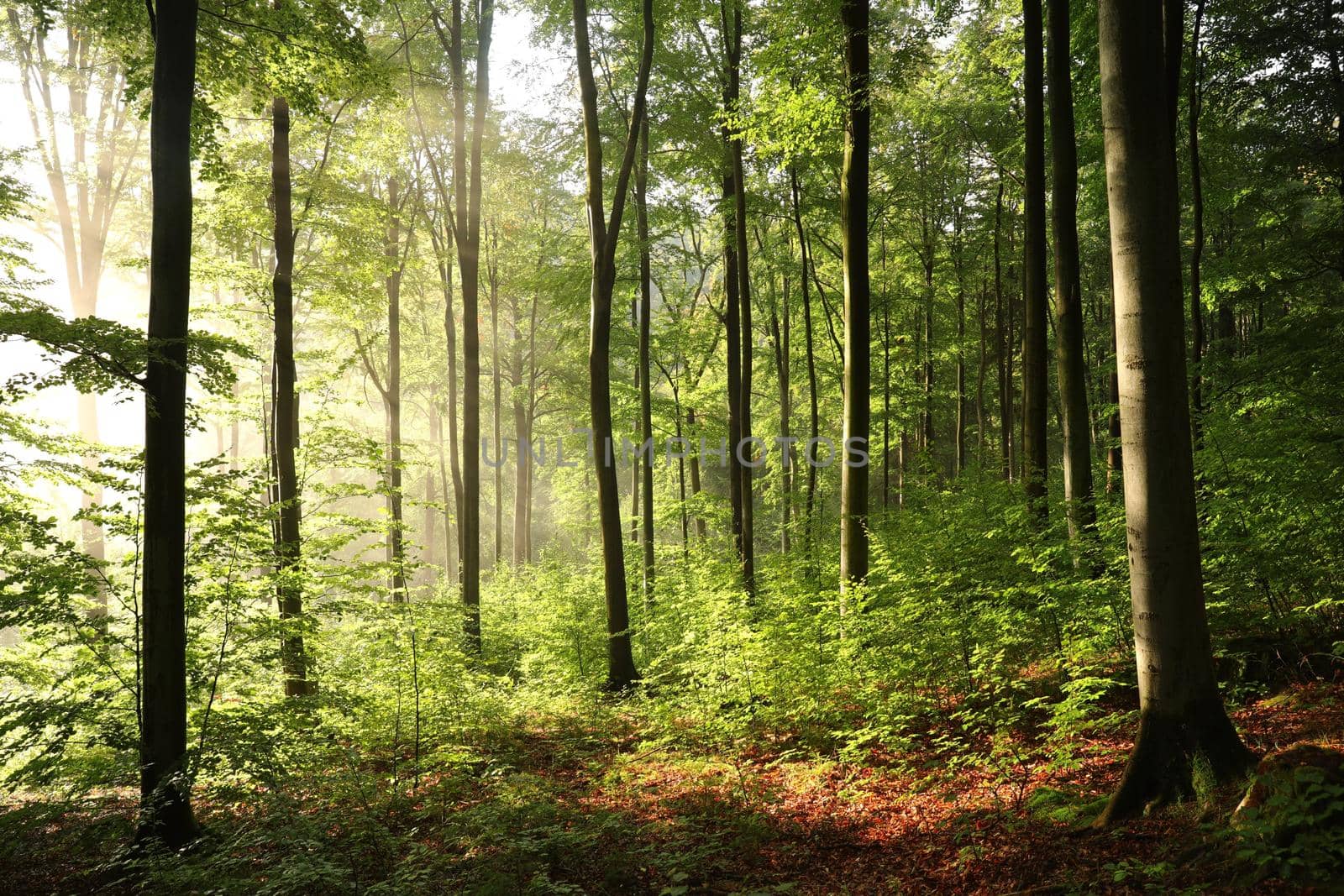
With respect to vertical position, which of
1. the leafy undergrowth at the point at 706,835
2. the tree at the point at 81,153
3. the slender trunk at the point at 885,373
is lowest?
the leafy undergrowth at the point at 706,835

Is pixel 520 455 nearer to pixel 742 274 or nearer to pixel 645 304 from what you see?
pixel 645 304

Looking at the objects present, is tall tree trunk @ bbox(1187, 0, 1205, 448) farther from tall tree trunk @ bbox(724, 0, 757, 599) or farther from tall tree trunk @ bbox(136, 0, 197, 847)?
tall tree trunk @ bbox(136, 0, 197, 847)

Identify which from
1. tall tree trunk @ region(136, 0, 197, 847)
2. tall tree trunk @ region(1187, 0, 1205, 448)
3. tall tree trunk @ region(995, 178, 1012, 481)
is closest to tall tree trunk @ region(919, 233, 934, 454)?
tall tree trunk @ region(995, 178, 1012, 481)

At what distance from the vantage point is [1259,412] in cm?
962

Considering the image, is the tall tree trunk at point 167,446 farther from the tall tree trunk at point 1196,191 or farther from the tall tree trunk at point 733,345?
the tall tree trunk at point 1196,191

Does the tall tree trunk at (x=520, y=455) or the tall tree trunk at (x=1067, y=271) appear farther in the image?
the tall tree trunk at (x=520, y=455)

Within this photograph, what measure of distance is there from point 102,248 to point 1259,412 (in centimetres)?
2650

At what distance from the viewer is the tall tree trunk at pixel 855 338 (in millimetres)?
8883

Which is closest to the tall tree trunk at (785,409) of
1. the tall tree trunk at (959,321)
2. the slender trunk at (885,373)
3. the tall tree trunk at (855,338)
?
the slender trunk at (885,373)

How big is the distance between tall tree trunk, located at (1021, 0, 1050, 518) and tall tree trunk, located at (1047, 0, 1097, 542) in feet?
1.30

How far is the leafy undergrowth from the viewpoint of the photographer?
3.83 metres

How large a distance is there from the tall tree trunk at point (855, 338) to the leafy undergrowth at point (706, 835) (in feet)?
9.87

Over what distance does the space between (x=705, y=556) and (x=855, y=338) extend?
291 inches

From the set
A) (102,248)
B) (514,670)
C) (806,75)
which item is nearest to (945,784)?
(806,75)
